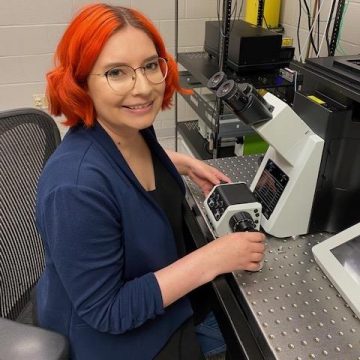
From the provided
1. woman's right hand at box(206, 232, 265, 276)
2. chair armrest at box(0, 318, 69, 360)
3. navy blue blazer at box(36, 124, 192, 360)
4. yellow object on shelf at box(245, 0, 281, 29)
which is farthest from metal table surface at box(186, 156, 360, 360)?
yellow object on shelf at box(245, 0, 281, 29)

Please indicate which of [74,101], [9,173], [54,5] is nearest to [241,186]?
[74,101]

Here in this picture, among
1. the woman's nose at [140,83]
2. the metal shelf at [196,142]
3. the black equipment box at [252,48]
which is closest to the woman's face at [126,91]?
the woman's nose at [140,83]

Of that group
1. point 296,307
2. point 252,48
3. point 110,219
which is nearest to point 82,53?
point 110,219

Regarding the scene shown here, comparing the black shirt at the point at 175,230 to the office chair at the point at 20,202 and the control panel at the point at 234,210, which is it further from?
the office chair at the point at 20,202

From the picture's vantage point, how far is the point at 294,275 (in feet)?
2.79

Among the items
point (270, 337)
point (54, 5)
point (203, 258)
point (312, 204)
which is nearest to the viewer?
point (270, 337)

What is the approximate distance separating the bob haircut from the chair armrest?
0.43 metres

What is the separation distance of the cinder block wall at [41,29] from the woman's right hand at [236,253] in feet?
6.12

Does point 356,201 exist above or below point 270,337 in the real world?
above

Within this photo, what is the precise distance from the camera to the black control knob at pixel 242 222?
0.85 metres

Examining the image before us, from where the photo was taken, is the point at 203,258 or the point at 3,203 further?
the point at 3,203

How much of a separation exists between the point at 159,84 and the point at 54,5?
202 centimetres

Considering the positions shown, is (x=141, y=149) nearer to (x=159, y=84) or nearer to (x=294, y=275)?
(x=159, y=84)

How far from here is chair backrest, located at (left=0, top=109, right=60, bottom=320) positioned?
0.97 meters
